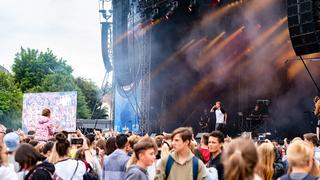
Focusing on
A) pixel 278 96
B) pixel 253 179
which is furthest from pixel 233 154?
pixel 278 96

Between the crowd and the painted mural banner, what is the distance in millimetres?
5426

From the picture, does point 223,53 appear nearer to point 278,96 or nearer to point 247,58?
point 247,58

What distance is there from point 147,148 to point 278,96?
48.4 ft

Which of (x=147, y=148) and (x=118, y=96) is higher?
(x=118, y=96)

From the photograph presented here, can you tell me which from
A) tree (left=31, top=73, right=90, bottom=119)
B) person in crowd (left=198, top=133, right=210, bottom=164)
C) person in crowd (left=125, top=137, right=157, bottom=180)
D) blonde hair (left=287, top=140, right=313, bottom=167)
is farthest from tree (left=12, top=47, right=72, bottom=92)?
blonde hair (left=287, top=140, right=313, bottom=167)

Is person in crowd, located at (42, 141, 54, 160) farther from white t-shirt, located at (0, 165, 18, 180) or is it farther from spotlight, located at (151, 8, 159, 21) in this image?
spotlight, located at (151, 8, 159, 21)

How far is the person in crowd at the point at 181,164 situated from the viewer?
15.2 feet

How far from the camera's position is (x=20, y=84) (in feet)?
156

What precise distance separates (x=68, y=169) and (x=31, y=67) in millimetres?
45825

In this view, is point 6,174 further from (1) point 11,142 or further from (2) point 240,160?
(2) point 240,160

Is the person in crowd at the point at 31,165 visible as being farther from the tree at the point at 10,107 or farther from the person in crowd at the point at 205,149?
the tree at the point at 10,107

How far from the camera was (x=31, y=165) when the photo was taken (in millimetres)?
4340

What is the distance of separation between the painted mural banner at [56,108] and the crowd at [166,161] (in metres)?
5.43

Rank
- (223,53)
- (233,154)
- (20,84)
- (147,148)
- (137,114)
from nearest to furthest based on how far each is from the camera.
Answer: (233,154) → (147,148) → (137,114) → (223,53) → (20,84)
